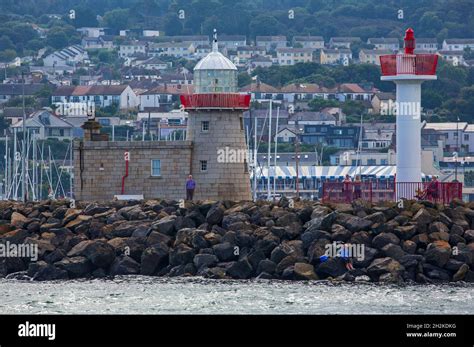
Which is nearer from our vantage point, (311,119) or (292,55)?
(311,119)

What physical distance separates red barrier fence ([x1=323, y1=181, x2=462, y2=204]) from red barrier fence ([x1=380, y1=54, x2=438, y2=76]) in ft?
6.77

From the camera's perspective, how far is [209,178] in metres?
42.2

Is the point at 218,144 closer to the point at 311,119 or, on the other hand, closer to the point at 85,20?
the point at 311,119

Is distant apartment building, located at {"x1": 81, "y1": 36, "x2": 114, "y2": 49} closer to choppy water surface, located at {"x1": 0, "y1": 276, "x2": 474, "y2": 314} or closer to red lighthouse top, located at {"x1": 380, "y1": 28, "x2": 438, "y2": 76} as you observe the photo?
red lighthouse top, located at {"x1": 380, "y1": 28, "x2": 438, "y2": 76}

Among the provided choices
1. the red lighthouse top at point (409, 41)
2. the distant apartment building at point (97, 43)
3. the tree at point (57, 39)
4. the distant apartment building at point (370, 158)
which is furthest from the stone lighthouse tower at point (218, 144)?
the distant apartment building at point (97, 43)

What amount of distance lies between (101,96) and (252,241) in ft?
278

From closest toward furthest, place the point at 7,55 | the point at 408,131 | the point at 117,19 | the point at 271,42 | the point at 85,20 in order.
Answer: the point at 408,131, the point at 7,55, the point at 271,42, the point at 85,20, the point at 117,19

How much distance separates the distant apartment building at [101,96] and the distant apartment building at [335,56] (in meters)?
33.3

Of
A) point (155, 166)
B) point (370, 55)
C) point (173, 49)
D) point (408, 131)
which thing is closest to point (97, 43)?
point (173, 49)

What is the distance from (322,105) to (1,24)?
55545mm

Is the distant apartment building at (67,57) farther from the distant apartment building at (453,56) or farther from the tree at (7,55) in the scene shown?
the distant apartment building at (453,56)

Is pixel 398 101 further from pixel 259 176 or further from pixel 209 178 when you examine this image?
pixel 259 176

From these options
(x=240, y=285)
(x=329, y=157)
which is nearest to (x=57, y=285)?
(x=240, y=285)

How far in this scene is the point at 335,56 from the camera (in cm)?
16250
